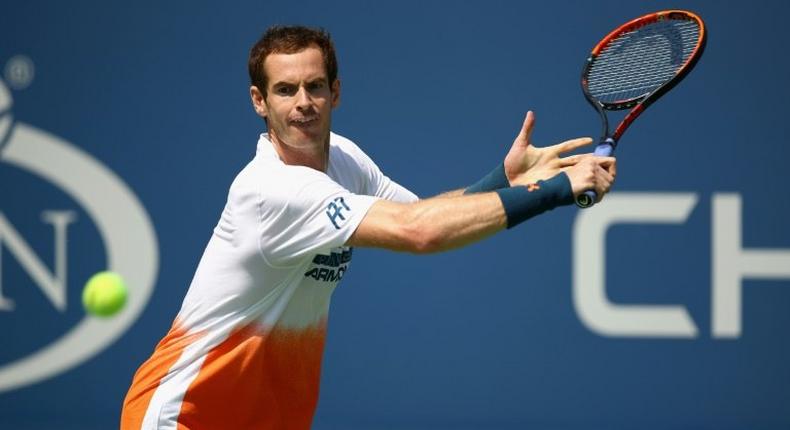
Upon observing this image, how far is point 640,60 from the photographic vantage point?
14.4 ft

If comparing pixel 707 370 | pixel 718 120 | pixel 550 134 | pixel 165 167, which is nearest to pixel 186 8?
pixel 165 167

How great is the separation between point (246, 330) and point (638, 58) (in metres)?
1.74

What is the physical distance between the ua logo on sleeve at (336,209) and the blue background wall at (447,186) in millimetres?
2960

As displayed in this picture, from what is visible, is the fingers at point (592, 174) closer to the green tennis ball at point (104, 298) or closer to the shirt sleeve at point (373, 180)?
the shirt sleeve at point (373, 180)

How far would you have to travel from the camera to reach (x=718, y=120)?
6.13m

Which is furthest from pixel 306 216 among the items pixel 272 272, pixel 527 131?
pixel 527 131

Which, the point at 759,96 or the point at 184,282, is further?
the point at 184,282

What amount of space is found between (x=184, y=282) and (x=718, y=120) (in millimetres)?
2852

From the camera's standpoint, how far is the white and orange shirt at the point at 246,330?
3.56 m

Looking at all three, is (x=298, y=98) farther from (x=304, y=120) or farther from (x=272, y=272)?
(x=272, y=272)

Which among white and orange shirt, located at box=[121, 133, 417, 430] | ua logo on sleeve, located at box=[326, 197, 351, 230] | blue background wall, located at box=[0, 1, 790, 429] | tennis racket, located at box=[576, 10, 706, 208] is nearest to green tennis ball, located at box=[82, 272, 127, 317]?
white and orange shirt, located at box=[121, 133, 417, 430]

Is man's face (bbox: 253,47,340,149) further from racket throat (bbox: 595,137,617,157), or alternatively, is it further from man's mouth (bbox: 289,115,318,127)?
racket throat (bbox: 595,137,617,157)

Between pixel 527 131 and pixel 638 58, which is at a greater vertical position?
pixel 638 58

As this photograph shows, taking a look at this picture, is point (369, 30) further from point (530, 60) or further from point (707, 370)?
point (707, 370)
